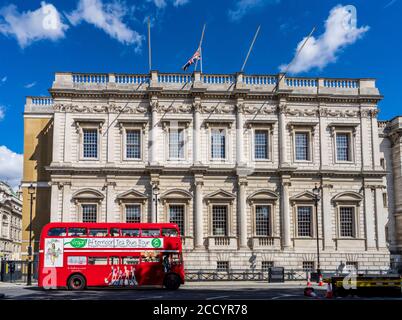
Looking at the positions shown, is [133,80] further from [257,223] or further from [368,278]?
[368,278]

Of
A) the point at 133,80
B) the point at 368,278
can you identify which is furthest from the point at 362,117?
the point at 368,278

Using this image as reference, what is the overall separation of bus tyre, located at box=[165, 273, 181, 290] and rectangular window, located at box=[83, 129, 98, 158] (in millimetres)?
14961

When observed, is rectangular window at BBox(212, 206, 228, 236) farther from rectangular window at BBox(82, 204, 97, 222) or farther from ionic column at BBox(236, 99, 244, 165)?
rectangular window at BBox(82, 204, 97, 222)

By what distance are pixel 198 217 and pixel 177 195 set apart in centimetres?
241

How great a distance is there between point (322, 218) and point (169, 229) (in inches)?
634

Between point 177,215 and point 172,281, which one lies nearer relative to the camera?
point 172,281

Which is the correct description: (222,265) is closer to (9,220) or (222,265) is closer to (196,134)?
(196,134)

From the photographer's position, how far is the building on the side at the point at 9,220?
8906 cm

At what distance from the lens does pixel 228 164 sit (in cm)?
3925

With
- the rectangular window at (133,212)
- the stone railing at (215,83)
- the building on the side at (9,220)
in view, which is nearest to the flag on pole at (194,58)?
the stone railing at (215,83)

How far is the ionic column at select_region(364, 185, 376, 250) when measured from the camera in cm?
3916

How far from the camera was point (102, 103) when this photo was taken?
3934 centimetres

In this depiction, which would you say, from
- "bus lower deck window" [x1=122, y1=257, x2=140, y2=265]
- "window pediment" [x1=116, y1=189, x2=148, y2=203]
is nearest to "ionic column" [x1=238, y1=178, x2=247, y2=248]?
"window pediment" [x1=116, y1=189, x2=148, y2=203]

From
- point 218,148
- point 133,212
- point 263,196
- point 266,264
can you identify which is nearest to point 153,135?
point 218,148
